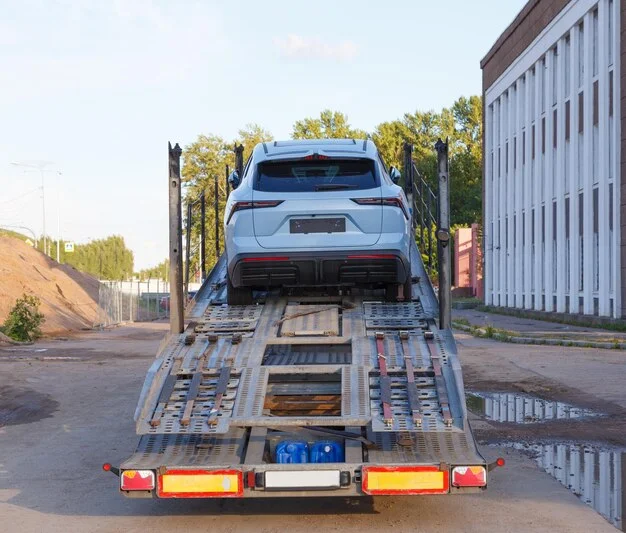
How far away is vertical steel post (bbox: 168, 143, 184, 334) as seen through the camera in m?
8.37

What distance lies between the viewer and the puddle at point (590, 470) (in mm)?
7570

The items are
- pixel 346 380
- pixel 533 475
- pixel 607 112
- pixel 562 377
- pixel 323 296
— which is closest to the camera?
pixel 346 380

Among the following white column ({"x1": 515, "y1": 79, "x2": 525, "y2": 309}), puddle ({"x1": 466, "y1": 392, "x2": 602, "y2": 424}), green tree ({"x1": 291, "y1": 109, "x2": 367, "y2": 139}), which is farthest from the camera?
green tree ({"x1": 291, "y1": 109, "x2": 367, "y2": 139})

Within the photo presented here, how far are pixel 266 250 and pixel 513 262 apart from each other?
41.4 meters

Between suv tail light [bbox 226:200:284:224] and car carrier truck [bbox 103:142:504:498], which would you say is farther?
suv tail light [bbox 226:200:284:224]

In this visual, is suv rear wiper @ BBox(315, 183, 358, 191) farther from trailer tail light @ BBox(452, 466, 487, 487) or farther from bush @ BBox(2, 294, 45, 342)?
bush @ BBox(2, 294, 45, 342)

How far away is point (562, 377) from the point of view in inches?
662

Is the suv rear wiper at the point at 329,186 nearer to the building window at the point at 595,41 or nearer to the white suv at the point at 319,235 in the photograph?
the white suv at the point at 319,235

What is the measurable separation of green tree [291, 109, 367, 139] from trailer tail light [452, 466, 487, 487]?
77.4m

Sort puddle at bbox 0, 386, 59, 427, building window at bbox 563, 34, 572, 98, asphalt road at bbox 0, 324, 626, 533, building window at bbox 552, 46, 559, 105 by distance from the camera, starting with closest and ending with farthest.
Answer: asphalt road at bbox 0, 324, 626, 533 → puddle at bbox 0, 386, 59, 427 → building window at bbox 563, 34, 572, 98 → building window at bbox 552, 46, 559, 105

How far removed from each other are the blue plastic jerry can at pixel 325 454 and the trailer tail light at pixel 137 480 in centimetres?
109

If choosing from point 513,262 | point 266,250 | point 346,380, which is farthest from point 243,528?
point 513,262

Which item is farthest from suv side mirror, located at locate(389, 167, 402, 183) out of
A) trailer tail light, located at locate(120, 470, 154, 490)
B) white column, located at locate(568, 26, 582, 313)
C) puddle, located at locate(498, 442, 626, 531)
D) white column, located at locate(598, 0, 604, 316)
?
white column, located at locate(568, 26, 582, 313)

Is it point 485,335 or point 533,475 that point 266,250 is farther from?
point 485,335
